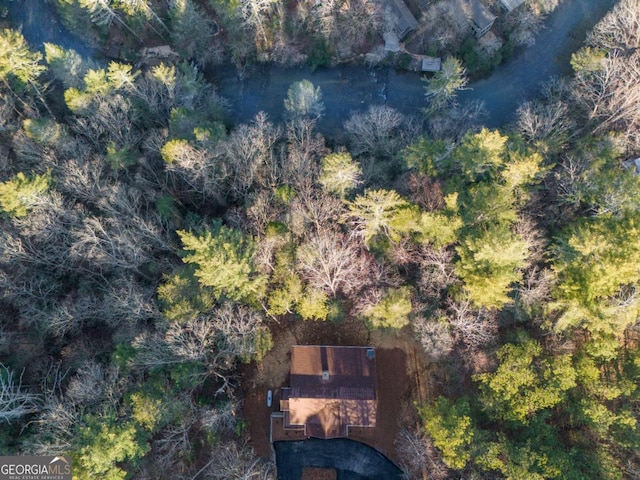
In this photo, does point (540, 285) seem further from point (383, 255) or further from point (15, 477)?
point (15, 477)

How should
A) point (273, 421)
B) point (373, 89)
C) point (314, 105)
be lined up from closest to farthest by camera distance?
point (273, 421)
point (314, 105)
point (373, 89)

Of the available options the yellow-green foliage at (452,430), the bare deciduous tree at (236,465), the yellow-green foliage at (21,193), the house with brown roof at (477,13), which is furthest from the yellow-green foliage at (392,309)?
the house with brown roof at (477,13)

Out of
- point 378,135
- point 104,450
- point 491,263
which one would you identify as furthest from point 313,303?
point 378,135

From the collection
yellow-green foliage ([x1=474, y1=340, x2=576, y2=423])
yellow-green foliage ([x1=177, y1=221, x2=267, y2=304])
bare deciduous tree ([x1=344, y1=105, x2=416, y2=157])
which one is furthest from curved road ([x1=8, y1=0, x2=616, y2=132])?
yellow-green foliage ([x1=474, y1=340, x2=576, y2=423])

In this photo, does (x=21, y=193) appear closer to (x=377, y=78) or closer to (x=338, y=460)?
(x=338, y=460)

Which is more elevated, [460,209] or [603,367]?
[460,209]

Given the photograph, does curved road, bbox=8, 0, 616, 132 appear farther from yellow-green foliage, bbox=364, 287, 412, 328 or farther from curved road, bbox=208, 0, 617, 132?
yellow-green foliage, bbox=364, 287, 412, 328

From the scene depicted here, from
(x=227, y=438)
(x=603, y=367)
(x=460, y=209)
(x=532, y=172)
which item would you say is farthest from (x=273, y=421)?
(x=532, y=172)

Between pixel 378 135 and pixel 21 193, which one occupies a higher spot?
pixel 378 135
